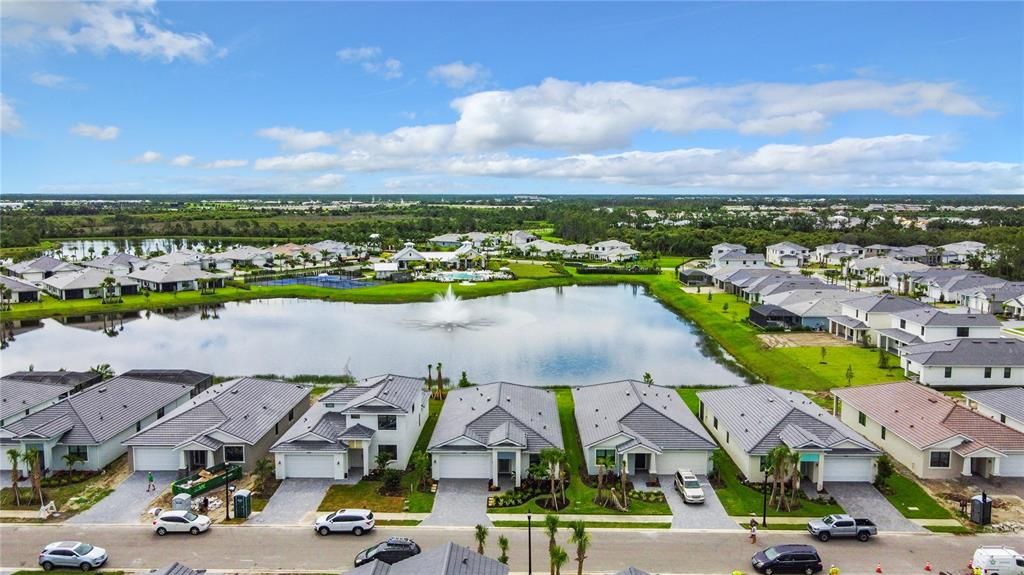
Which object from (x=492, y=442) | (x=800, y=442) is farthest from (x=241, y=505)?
(x=800, y=442)

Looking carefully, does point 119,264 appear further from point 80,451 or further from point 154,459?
point 154,459

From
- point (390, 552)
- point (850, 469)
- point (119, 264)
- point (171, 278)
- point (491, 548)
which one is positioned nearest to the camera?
point (390, 552)

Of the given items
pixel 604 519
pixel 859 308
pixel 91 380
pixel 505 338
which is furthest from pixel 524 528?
pixel 859 308

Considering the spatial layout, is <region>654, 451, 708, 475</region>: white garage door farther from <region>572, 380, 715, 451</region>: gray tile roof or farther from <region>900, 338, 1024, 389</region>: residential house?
<region>900, 338, 1024, 389</region>: residential house

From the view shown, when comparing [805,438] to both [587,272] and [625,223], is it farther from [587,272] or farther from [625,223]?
[625,223]

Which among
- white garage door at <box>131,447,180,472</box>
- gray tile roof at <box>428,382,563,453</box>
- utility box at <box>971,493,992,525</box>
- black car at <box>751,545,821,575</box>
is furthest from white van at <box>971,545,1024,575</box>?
white garage door at <box>131,447,180,472</box>

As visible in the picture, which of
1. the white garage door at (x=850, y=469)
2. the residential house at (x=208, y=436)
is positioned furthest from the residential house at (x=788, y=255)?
the residential house at (x=208, y=436)
